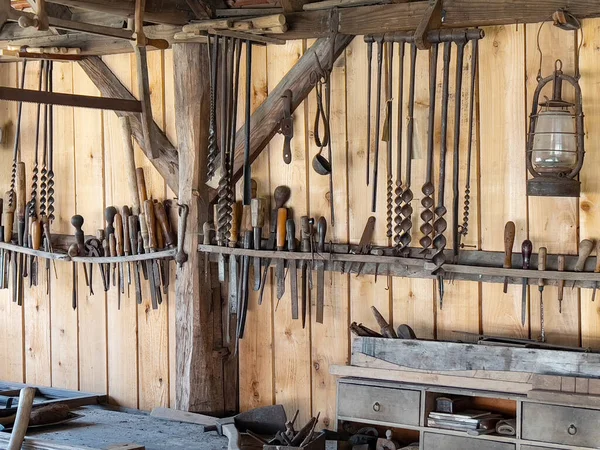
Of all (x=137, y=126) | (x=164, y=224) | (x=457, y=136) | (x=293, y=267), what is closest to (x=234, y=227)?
(x=293, y=267)

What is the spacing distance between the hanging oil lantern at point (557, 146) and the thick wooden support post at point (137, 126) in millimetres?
1666

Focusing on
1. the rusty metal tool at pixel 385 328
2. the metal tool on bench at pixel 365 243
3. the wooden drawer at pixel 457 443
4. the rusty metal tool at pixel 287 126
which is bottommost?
the wooden drawer at pixel 457 443

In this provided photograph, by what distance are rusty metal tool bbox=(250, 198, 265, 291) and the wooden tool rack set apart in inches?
1.7

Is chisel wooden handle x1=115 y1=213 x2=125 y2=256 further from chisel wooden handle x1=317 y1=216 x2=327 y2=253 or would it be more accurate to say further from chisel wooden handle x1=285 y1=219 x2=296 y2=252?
chisel wooden handle x1=317 y1=216 x2=327 y2=253

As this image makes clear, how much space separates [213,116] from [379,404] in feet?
4.62

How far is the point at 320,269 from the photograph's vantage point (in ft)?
13.7

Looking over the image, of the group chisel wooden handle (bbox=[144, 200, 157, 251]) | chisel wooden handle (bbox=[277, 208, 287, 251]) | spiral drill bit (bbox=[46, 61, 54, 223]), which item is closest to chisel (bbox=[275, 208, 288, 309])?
chisel wooden handle (bbox=[277, 208, 287, 251])

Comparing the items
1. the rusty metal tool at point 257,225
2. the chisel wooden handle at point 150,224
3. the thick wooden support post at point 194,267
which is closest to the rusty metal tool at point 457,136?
the rusty metal tool at point 257,225

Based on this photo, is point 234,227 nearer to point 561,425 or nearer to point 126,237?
point 126,237

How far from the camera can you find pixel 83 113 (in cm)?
500

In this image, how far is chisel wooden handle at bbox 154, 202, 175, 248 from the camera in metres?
4.61

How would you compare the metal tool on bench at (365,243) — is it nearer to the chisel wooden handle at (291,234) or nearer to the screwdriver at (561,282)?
the chisel wooden handle at (291,234)

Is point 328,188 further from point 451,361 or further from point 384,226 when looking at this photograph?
point 451,361

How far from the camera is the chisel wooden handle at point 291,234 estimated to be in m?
4.23
